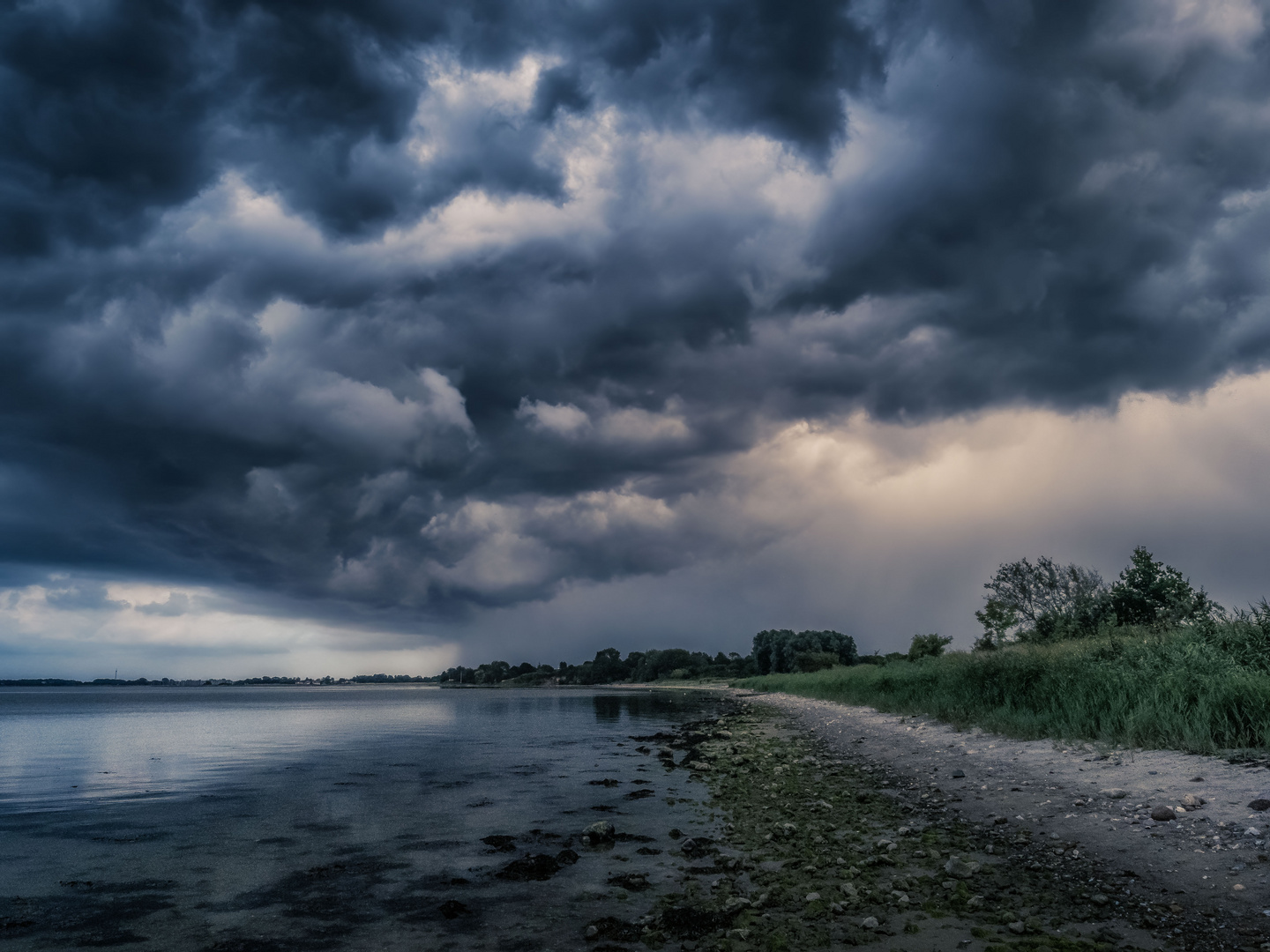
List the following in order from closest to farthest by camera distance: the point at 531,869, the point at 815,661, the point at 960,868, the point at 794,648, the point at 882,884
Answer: the point at 882,884, the point at 960,868, the point at 531,869, the point at 815,661, the point at 794,648

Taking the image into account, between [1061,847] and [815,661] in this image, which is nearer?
[1061,847]

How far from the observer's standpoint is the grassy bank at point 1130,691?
1511 centimetres

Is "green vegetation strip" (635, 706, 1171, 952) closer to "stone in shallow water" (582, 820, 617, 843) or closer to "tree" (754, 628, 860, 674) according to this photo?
"stone in shallow water" (582, 820, 617, 843)

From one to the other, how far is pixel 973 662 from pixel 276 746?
43080 millimetres

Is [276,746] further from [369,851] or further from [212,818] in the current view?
[369,851]

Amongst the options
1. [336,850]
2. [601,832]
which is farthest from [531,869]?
[336,850]

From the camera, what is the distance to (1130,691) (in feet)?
63.7

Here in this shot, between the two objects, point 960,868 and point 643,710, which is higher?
point 960,868

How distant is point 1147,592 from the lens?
5797 centimetres

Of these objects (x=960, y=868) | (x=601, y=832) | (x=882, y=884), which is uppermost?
(x=960, y=868)

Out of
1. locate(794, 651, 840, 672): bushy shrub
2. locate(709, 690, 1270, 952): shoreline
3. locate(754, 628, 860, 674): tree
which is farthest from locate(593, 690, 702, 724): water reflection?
locate(754, 628, 860, 674): tree

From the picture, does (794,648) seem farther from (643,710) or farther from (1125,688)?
(1125,688)

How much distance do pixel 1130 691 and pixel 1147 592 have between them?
4946 cm


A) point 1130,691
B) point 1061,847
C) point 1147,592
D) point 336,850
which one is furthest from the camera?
point 1147,592
